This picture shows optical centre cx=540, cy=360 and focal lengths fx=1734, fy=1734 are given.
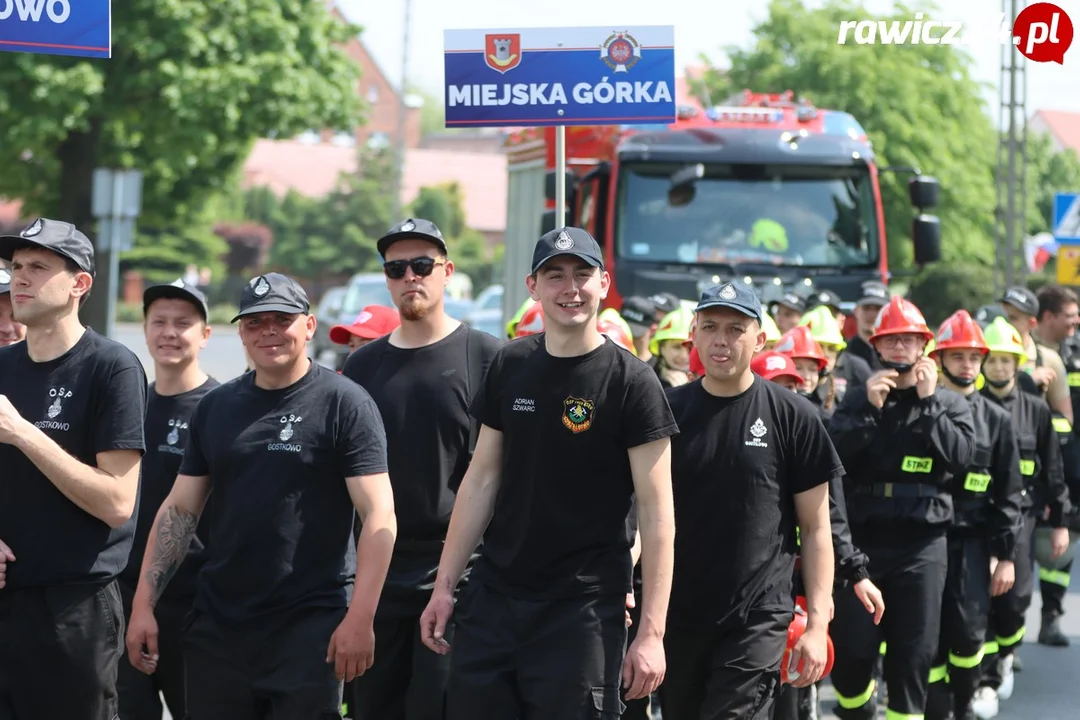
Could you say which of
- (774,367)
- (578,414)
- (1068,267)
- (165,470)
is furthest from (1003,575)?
(1068,267)

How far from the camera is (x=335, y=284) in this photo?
78750mm

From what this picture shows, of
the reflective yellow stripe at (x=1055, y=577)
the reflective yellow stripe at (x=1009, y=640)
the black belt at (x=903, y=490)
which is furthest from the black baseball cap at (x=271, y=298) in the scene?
the reflective yellow stripe at (x=1055, y=577)

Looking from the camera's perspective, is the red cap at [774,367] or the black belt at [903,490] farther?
the black belt at [903,490]

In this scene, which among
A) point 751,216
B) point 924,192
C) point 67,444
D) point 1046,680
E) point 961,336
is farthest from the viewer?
point 924,192

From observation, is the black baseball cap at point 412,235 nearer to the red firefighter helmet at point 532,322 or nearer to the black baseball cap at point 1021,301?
the red firefighter helmet at point 532,322

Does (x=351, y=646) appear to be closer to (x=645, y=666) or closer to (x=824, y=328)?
(x=645, y=666)

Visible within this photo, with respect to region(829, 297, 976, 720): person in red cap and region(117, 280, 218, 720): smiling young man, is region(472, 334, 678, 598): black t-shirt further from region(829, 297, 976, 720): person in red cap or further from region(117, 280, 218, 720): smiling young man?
region(829, 297, 976, 720): person in red cap

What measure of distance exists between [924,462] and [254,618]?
3642mm

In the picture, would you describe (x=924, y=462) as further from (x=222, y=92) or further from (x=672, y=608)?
(x=222, y=92)

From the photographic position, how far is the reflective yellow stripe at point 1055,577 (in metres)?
11.4

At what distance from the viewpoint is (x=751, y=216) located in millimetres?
15688

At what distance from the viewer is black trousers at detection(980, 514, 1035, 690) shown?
952 centimetres

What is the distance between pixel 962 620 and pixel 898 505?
889mm

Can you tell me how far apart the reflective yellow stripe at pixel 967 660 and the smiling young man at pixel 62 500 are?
4.47m
